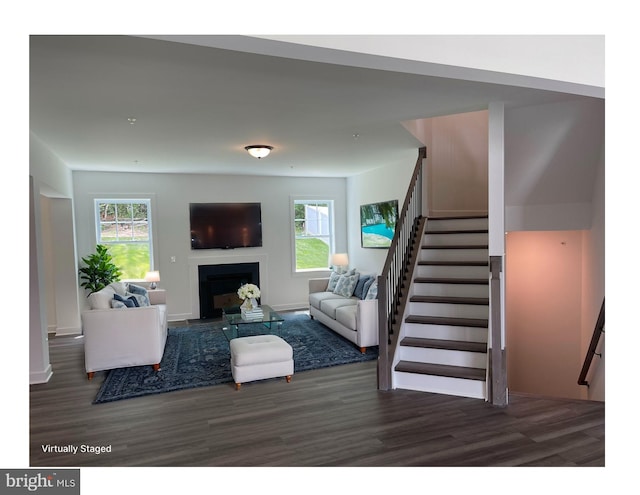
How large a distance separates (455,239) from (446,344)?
63.0 inches

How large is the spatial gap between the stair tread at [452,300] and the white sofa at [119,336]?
2990 millimetres

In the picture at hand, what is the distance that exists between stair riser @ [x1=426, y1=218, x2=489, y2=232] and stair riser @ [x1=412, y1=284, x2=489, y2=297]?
3.32 feet

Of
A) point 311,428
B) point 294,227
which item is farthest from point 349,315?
point 294,227

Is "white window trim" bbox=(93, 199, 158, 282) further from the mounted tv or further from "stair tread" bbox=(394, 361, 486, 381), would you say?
"stair tread" bbox=(394, 361, 486, 381)

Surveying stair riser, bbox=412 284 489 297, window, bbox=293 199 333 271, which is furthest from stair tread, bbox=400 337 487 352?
window, bbox=293 199 333 271

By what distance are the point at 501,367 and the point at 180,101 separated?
3.62 metres

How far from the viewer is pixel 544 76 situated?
7.88 feet

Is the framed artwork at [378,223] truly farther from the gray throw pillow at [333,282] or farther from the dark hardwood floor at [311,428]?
the dark hardwood floor at [311,428]

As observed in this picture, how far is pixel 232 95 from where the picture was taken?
307 cm

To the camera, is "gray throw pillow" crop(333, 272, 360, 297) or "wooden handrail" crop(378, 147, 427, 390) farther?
"gray throw pillow" crop(333, 272, 360, 297)

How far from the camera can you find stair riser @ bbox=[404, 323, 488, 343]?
12.7 ft

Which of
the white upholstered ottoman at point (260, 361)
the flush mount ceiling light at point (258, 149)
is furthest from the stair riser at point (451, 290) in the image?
the flush mount ceiling light at point (258, 149)
